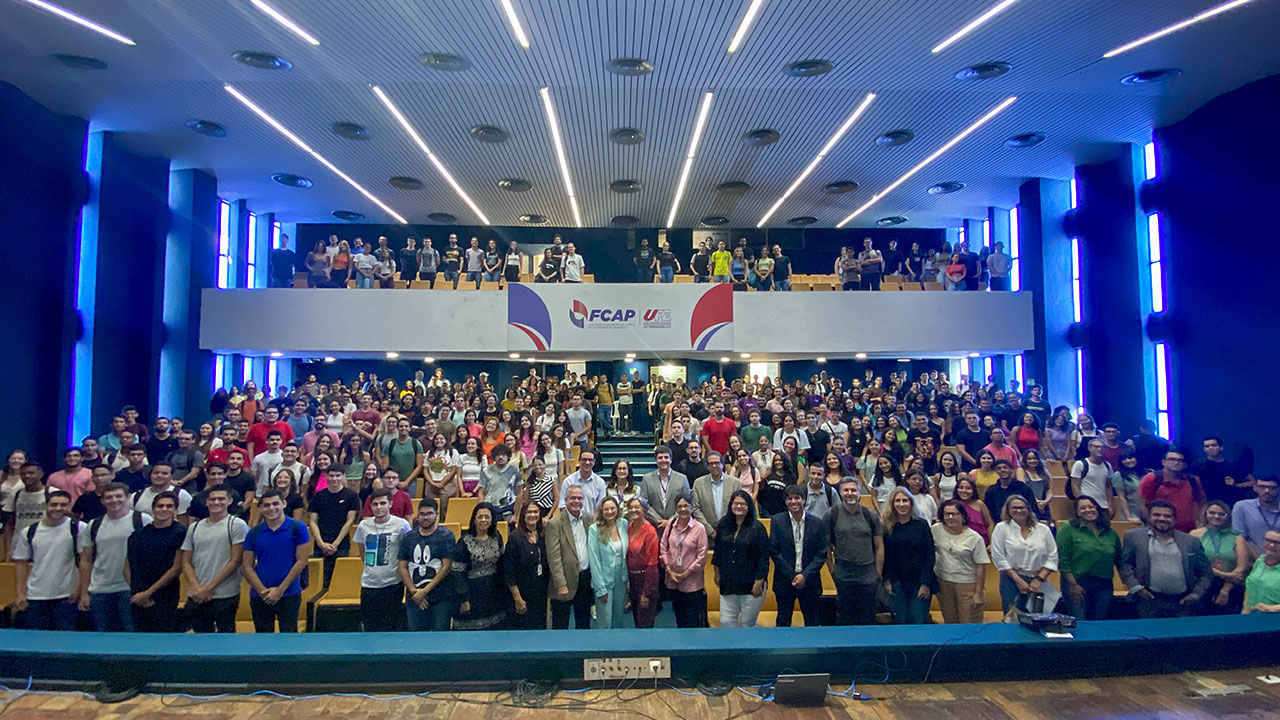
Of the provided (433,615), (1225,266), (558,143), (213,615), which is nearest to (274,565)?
(213,615)

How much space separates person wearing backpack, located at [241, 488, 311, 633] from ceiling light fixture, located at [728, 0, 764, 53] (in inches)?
258

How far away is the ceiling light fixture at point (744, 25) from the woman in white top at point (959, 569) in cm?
549

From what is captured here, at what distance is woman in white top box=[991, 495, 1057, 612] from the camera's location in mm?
4723

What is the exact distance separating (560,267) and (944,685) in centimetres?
1012

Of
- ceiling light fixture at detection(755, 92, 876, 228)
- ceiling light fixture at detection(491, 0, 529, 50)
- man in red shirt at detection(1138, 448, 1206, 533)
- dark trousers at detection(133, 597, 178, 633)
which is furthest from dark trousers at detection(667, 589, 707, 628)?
ceiling light fixture at detection(755, 92, 876, 228)

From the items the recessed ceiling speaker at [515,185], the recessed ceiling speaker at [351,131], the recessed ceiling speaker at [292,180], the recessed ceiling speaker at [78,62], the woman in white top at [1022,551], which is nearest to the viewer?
the woman in white top at [1022,551]

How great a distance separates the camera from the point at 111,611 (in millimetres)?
4703

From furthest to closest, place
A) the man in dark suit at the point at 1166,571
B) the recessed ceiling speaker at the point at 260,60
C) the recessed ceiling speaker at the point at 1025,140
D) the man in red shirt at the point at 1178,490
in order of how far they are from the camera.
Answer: the recessed ceiling speaker at the point at 1025,140 < the recessed ceiling speaker at the point at 260,60 < the man in red shirt at the point at 1178,490 < the man in dark suit at the point at 1166,571

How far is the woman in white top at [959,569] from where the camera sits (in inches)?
188

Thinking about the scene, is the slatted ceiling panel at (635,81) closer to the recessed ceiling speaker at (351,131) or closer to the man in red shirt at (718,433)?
the recessed ceiling speaker at (351,131)

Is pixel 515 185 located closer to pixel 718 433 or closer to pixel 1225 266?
pixel 718 433

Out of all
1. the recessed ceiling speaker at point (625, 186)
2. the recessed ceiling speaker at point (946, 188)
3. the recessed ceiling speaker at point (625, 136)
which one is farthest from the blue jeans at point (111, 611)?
the recessed ceiling speaker at point (946, 188)

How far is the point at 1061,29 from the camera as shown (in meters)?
7.75

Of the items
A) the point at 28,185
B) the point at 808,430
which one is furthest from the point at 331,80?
the point at 808,430
